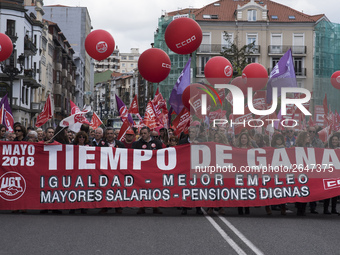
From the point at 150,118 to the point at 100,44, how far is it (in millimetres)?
6335

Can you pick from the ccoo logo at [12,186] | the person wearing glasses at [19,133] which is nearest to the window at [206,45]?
the person wearing glasses at [19,133]

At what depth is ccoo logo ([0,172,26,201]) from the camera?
41.8 feet

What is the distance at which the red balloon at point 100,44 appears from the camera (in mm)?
17625

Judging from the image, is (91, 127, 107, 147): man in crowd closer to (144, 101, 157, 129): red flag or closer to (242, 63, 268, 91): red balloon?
(242, 63, 268, 91): red balloon

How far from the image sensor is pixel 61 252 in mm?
8234

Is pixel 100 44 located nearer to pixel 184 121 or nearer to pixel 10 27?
pixel 184 121

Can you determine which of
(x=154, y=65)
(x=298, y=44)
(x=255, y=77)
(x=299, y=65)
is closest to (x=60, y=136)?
(x=154, y=65)

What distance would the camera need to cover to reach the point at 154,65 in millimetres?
17609

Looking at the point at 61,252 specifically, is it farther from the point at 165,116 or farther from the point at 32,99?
the point at 32,99

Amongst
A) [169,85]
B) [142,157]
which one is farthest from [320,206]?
[169,85]

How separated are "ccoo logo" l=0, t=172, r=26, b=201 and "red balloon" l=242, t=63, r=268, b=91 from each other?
8.69m

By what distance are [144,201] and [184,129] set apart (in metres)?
6.76

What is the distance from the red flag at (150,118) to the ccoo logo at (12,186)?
10.3 metres

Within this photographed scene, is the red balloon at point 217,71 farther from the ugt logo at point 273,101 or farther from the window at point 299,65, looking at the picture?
the window at point 299,65
